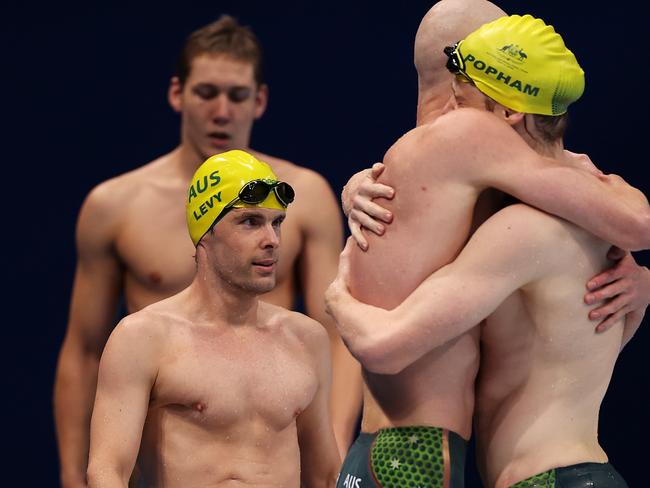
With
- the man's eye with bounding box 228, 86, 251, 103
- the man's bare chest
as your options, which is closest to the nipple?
the man's eye with bounding box 228, 86, 251, 103

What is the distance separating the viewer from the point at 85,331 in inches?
201

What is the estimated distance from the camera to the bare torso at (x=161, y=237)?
4.84 m

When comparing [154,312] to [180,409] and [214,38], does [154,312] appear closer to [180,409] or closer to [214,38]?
[180,409]

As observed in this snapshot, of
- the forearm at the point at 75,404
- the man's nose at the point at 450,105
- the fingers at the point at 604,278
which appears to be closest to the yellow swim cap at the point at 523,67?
the man's nose at the point at 450,105

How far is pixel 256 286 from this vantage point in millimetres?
3691

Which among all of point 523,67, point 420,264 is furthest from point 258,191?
Answer: point 523,67

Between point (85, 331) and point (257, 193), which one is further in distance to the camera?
point (85, 331)

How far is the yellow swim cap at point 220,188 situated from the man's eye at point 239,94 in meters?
1.20

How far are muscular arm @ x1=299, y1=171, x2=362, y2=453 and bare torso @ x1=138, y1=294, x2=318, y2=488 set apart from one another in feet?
3.23

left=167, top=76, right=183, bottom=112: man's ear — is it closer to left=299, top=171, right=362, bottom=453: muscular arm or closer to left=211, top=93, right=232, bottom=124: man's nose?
left=211, top=93, right=232, bottom=124: man's nose

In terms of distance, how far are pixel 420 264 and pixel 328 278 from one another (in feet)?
6.45

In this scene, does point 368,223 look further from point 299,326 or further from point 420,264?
point 299,326

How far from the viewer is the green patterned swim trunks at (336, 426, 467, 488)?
298cm

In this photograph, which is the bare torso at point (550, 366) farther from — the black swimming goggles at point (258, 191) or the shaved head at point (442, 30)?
the black swimming goggles at point (258, 191)
